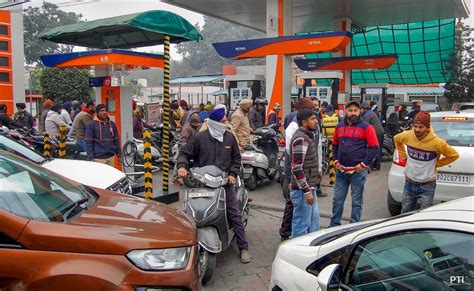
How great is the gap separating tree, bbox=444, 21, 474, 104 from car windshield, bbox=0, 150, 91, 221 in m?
31.9

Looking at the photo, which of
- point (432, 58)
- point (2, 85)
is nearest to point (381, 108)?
point (432, 58)

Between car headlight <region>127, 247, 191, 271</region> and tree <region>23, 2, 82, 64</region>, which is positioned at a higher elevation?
tree <region>23, 2, 82, 64</region>

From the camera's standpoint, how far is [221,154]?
4969 millimetres

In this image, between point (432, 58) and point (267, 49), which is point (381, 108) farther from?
point (432, 58)

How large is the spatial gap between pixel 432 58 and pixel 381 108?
15.0 metres

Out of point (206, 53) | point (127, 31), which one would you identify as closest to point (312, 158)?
point (127, 31)

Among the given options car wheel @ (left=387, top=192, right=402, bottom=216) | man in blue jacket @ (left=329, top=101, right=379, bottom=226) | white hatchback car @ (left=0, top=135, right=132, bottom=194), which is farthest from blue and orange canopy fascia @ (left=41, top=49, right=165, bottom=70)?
car wheel @ (left=387, top=192, right=402, bottom=216)

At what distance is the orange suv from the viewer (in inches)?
95.3

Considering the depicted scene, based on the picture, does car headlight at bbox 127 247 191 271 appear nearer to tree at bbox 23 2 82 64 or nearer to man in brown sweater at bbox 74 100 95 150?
man in brown sweater at bbox 74 100 95 150

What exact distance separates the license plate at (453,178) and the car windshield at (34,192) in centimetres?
464

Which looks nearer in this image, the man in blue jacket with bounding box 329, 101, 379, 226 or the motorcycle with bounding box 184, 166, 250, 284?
the motorcycle with bounding box 184, 166, 250, 284

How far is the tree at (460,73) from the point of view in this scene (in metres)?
30.0

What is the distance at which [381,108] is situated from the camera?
60.8 ft

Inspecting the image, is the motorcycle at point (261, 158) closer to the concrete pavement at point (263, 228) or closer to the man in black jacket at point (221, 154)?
the concrete pavement at point (263, 228)
